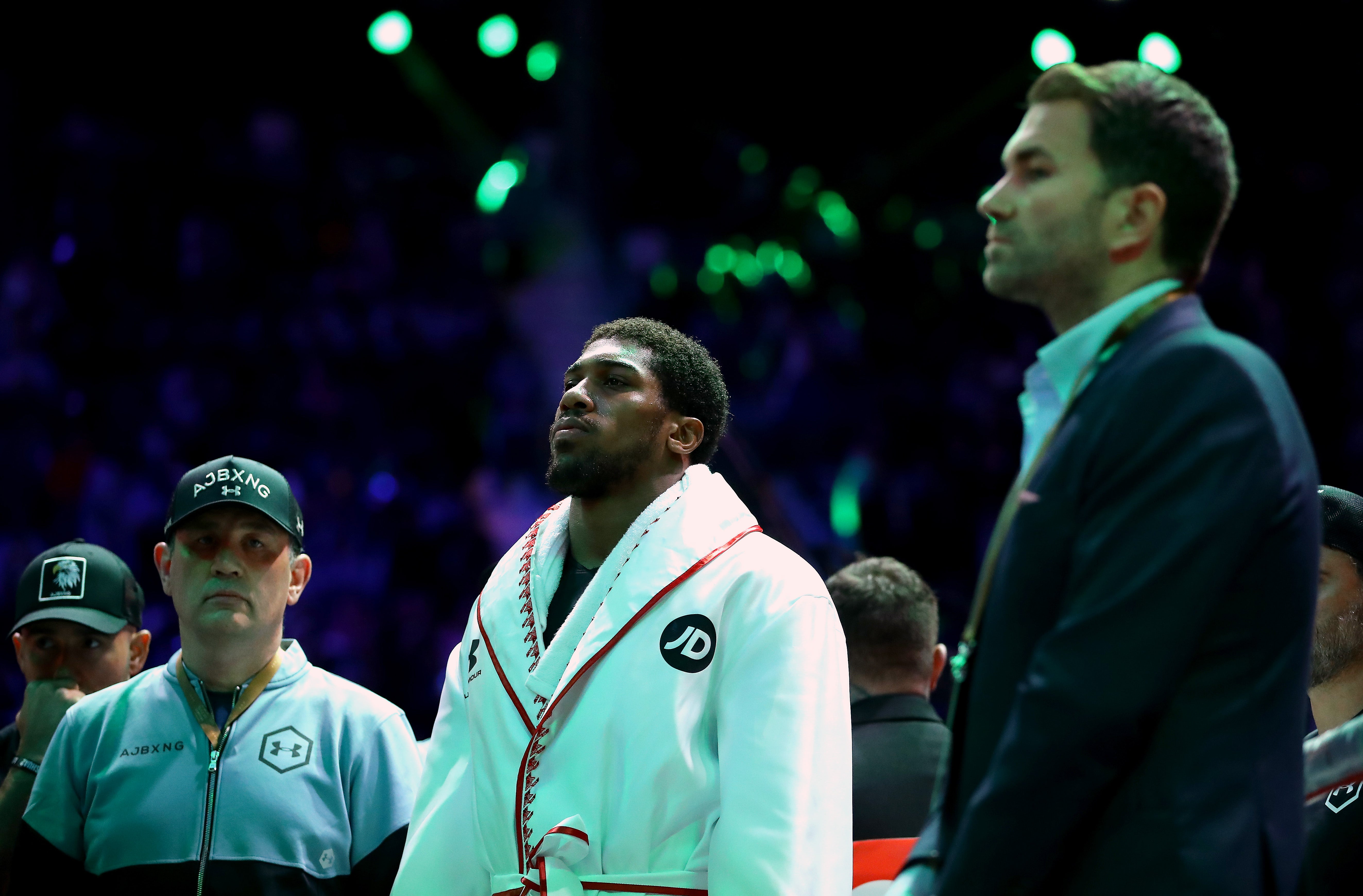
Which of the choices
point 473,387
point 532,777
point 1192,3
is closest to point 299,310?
point 473,387

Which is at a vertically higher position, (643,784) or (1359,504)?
(1359,504)

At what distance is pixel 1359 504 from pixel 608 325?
1.56 m

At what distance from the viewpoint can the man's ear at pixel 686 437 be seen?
2.77 meters

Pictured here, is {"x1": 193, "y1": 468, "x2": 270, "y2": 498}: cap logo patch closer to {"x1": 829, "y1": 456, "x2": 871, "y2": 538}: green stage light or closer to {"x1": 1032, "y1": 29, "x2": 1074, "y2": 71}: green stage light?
{"x1": 829, "y1": 456, "x2": 871, "y2": 538}: green stage light

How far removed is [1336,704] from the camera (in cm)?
256

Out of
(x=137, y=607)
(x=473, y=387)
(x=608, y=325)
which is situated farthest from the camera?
(x=473, y=387)

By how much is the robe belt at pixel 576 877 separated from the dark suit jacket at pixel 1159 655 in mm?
811

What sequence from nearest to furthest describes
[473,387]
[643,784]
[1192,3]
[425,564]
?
[643,784], [1192,3], [425,564], [473,387]

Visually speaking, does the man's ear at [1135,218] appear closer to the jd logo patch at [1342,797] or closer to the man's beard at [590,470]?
the jd logo patch at [1342,797]

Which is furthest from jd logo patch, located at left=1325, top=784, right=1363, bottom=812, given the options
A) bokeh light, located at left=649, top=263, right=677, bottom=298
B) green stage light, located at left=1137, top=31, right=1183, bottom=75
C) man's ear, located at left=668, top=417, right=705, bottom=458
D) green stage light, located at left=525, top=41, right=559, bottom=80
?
green stage light, located at left=525, top=41, right=559, bottom=80

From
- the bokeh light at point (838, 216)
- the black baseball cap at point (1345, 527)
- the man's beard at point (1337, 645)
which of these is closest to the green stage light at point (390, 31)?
the bokeh light at point (838, 216)

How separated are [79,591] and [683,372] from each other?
5.31ft

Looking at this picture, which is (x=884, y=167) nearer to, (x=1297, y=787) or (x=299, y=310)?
(x=299, y=310)

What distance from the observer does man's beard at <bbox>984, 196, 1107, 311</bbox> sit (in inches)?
62.2
